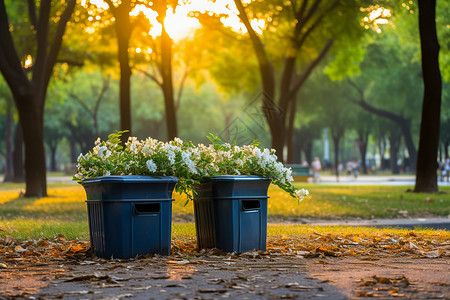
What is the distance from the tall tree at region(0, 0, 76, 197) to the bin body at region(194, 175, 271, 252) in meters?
12.4

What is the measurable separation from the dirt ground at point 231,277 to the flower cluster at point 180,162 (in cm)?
95

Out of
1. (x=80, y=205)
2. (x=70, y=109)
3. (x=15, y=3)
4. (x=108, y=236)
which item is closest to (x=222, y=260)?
(x=108, y=236)

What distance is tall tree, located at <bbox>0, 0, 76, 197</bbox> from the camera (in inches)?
761

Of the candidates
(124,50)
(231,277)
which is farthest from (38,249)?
(124,50)

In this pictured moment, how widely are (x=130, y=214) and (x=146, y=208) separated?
0.33 m

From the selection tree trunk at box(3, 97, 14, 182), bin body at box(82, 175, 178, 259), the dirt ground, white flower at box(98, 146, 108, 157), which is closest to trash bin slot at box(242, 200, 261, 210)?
the dirt ground

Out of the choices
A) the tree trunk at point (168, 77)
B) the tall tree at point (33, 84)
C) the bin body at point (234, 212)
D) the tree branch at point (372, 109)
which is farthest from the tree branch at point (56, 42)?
the tree branch at point (372, 109)

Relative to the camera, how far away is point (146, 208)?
26.1 ft

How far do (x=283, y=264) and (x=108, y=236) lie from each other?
1.95 m

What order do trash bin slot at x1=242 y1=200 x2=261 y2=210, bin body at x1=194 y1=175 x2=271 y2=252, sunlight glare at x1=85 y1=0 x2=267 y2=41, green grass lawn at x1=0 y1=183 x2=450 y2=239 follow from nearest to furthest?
1. bin body at x1=194 y1=175 x2=271 y2=252
2. trash bin slot at x1=242 y1=200 x2=261 y2=210
3. green grass lawn at x1=0 y1=183 x2=450 y2=239
4. sunlight glare at x1=85 y1=0 x2=267 y2=41

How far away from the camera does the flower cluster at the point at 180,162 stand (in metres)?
8.04

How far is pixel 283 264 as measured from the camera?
7.44m

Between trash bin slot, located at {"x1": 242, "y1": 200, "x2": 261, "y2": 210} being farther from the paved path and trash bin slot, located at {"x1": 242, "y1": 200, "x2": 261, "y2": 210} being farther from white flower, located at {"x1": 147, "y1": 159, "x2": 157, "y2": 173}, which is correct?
the paved path

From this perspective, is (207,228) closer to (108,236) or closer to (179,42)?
(108,236)
